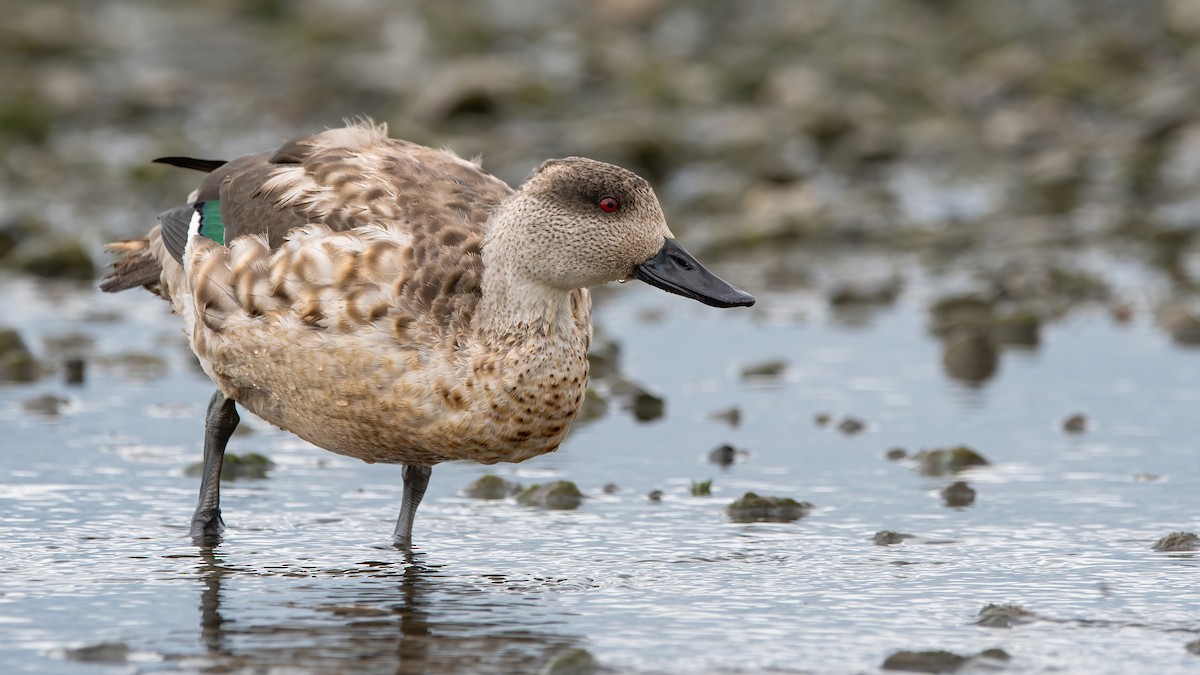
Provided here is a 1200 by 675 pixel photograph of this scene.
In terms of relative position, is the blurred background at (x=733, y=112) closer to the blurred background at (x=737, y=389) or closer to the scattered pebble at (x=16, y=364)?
the blurred background at (x=737, y=389)

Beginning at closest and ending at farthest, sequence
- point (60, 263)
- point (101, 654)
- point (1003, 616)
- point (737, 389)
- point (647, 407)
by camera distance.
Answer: point (101, 654) < point (1003, 616) < point (647, 407) < point (737, 389) < point (60, 263)

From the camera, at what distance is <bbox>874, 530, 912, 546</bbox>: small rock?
814cm

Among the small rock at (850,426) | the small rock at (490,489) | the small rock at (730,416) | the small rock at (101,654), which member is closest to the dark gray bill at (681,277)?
the small rock at (490,489)

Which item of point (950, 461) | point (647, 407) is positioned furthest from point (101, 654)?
point (647, 407)

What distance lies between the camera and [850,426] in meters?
10.6

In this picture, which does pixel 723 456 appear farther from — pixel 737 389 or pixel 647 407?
pixel 737 389

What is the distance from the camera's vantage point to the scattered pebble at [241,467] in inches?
372

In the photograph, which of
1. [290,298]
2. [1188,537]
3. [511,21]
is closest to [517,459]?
[290,298]

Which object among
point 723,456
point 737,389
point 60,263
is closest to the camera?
point 723,456

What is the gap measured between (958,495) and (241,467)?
3.49 metres

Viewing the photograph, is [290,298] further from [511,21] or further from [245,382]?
[511,21]

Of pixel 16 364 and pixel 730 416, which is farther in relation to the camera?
pixel 16 364

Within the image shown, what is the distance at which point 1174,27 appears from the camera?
2445 cm

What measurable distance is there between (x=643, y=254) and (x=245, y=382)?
5.95ft
